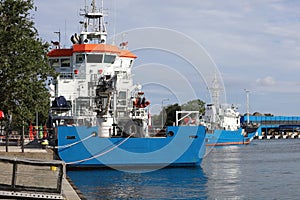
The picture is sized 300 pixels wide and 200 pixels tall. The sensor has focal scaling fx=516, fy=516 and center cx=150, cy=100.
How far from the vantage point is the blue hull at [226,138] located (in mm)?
84812

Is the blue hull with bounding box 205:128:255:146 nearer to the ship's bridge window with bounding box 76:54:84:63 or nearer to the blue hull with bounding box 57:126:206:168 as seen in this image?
the ship's bridge window with bounding box 76:54:84:63

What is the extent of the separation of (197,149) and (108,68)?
910cm

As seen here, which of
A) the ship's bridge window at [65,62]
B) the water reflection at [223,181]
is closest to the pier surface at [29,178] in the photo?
the water reflection at [223,181]

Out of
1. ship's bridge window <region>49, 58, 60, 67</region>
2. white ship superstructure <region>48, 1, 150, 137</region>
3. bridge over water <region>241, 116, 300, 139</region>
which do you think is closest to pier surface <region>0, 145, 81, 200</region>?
white ship superstructure <region>48, 1, 150, 137</region>

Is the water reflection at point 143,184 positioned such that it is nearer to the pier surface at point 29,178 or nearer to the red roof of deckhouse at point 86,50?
the red roof of deckhouse at point 86,50

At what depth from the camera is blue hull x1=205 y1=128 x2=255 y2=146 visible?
8481 cm

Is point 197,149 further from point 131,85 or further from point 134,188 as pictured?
point 134,188

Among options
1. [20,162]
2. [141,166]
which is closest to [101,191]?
[141,166]

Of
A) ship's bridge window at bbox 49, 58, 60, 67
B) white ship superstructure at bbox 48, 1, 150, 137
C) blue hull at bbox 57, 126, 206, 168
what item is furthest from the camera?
ship's bridge window at bbox 49, 58, 60, 67

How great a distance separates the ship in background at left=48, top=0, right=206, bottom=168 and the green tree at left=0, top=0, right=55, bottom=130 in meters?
2.77

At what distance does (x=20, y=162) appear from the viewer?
12711 mm

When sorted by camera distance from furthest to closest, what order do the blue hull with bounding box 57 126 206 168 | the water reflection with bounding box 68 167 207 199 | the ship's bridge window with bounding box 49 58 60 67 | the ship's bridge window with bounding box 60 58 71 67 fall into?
the ship's bridge window with bounding box 49 58 60 67, the ship's bridge window with bounding box 60 58 71 67, the blue hull with bounding box 57 126 206 168, the water reflection with bounding box 68 167 207 199

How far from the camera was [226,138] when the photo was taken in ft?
303

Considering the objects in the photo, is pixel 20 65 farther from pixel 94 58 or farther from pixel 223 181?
pixel 223 181
